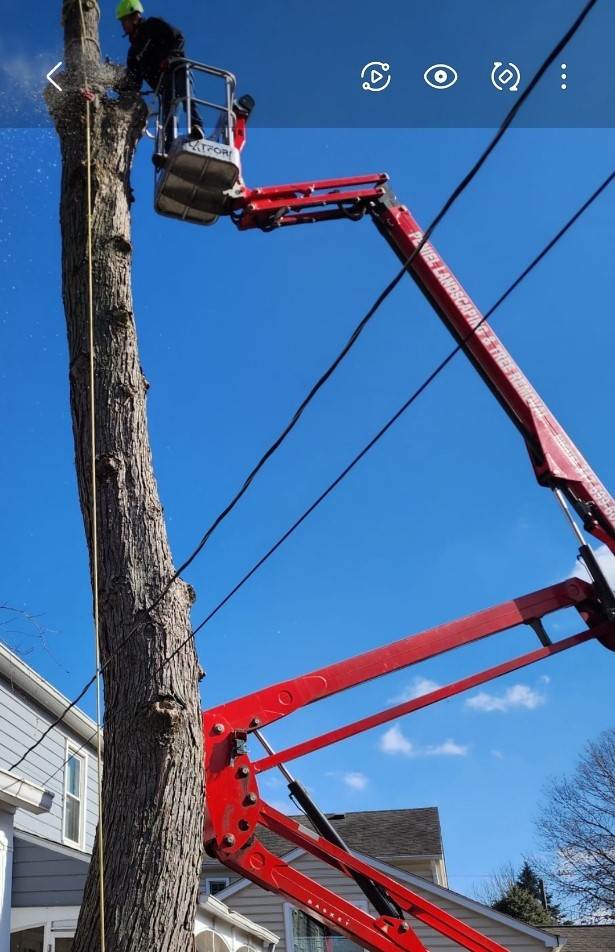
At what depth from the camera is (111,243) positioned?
478cm

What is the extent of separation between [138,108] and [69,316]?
5.04ft

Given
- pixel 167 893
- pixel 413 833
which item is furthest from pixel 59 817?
pixel 413 833

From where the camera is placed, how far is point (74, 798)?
10.8 m

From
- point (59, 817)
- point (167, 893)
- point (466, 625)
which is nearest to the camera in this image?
point (167, 893)

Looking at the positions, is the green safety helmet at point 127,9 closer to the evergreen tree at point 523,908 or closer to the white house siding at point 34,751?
the white house siding at point 34,751

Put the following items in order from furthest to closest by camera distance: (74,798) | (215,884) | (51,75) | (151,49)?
(215,884) < (74,798) < (151,49) < (51,75)

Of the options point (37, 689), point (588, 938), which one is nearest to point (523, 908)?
point (588, 938)

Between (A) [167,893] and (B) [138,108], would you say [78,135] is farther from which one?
(A) [167,893]

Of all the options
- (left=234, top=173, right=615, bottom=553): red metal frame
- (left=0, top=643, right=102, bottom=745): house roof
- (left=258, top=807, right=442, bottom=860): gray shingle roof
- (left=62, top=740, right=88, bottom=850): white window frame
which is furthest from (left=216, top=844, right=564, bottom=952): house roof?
(left=234, top=173, right=615, bottom=553): red metal frame

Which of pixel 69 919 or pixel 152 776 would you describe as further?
pixel 69 919

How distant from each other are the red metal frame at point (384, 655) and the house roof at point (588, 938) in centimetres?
1357

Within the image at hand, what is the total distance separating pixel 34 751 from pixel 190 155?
7176mm

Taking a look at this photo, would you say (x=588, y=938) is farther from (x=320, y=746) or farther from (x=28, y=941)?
(x=320, y=746)

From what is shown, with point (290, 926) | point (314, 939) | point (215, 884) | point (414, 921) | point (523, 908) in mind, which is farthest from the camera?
point (523, 908)
